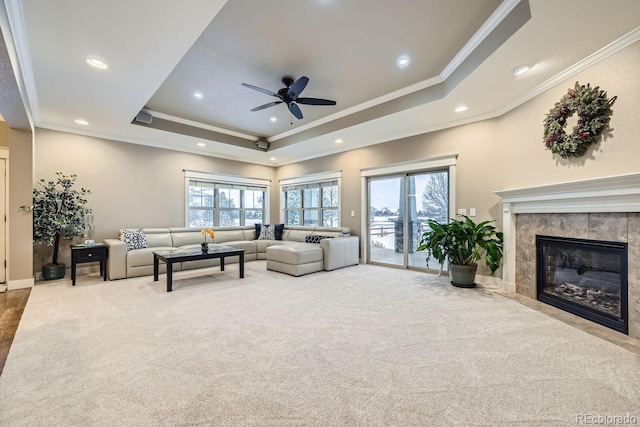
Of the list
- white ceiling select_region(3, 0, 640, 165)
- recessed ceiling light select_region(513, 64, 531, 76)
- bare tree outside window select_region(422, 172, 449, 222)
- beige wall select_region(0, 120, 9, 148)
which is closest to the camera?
white ceiling select_region(3, 0, 640, 165)

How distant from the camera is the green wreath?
108 inches

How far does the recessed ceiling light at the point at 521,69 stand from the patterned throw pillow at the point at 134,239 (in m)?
6.43

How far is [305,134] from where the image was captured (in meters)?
5.96

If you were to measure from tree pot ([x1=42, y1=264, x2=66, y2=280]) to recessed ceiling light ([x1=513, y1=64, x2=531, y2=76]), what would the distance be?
732 cm

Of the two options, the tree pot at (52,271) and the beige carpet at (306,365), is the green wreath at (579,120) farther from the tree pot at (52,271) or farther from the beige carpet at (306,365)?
the tree pot at (52,271)

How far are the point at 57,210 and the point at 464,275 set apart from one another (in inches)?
269

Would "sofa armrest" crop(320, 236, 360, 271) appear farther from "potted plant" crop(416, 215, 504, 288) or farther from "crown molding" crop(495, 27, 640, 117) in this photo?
"crown molding" crop(495, 27, 640, 117)

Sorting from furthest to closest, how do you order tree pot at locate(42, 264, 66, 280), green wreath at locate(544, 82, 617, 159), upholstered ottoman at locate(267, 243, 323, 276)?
1. upholstered ottoman at locate(267, 243, 323, 276)
2. tree pot at locate(42, 264, 66, 280)
3. green wreath at locate(544, 82, 617, 159)

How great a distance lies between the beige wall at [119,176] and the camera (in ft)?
16.1

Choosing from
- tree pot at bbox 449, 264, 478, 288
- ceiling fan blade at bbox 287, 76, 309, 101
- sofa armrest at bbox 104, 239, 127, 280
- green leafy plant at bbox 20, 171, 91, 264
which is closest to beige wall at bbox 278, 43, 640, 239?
tree pot at bbox 449, 264, 478, 288

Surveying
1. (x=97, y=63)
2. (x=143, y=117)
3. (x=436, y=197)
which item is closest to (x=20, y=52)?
(x=97, y=63)

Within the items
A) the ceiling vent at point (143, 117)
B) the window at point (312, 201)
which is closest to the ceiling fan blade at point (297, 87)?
the ceiling vent at point (143, 117)

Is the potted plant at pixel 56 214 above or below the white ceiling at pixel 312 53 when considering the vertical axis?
below

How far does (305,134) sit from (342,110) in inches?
47.1
